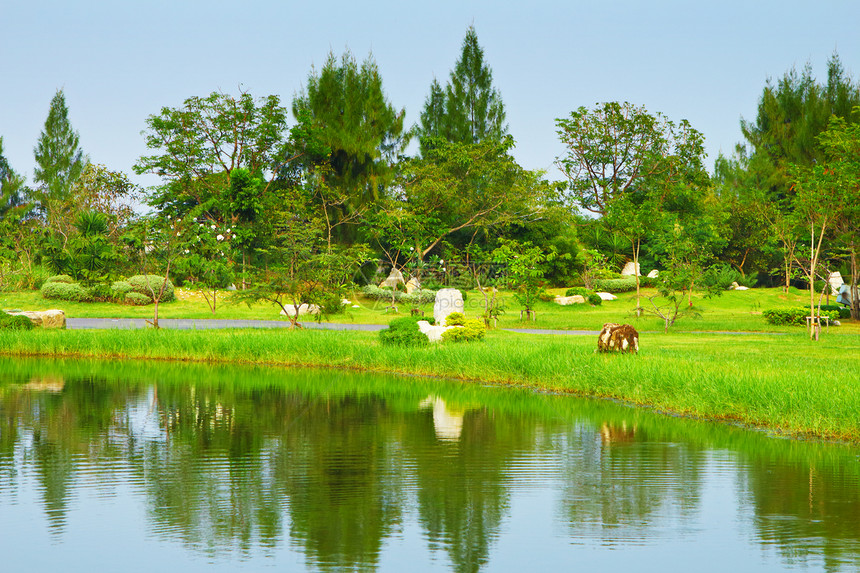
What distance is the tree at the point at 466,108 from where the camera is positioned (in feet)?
180

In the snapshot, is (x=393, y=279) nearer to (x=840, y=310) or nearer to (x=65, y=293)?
(x=65, y=293)

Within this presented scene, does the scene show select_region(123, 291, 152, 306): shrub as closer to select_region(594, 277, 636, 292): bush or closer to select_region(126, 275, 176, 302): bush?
select_region(126, 275, 176, 302): bush

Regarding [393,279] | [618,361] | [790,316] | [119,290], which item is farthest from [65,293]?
[790,316]

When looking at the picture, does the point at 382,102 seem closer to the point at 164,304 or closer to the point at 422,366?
the point at 164,304

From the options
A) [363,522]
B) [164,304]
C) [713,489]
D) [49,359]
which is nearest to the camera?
[363,522]

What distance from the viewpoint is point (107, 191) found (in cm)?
5825

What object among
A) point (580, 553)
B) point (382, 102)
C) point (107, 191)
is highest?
point (382, 102)

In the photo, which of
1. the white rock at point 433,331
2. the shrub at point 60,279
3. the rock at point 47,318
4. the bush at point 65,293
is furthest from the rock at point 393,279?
the white rock at point 433,331

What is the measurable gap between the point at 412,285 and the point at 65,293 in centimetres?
1766

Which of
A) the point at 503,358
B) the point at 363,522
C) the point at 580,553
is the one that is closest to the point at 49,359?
the point at 503,358

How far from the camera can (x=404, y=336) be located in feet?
71.3

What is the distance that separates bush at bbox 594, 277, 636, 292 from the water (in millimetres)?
30248

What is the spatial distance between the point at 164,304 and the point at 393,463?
104 feet

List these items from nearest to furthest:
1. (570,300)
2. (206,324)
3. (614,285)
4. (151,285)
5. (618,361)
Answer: (618,361), (206,324), (151,285), (570,300), (614,285)
